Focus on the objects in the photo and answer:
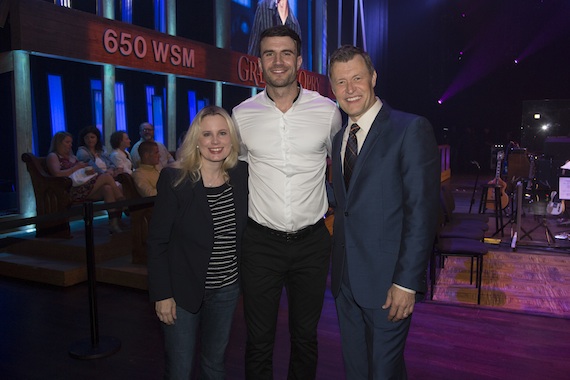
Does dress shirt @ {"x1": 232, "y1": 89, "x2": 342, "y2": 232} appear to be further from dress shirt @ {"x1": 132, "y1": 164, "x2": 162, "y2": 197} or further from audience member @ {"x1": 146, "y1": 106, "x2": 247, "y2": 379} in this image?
dress shirt @ {"x1": 132, "y1": 164, "x2": 162, "y2": 197}

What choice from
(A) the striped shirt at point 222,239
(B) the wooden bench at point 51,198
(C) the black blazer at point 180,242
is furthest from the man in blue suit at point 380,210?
(B) the wooden bench at point 51,198

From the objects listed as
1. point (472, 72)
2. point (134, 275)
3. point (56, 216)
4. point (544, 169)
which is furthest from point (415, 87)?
point (56, 216)

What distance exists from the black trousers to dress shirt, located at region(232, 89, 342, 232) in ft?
0.28

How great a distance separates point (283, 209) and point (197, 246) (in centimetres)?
46

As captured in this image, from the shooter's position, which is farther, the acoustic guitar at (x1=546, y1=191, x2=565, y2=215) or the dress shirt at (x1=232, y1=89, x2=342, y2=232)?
the acoustic guitar at (x1=546, y1=191, x2=565, y2=215)

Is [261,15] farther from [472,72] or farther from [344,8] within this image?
[472,72]

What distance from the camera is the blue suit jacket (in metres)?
1.81

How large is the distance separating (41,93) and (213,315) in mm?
5927

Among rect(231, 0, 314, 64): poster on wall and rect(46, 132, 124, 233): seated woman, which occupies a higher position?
rect(231, 0, 314, 64): poster on wall

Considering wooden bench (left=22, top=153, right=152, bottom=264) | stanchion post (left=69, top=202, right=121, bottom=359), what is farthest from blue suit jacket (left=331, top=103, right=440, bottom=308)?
wooden bench (left=22, top=153, right=152, bottom=264)

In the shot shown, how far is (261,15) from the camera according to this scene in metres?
11.7

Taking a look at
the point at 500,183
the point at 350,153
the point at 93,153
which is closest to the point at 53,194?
the point at 93,153

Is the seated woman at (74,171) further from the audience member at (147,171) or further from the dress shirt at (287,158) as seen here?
the dress shirt at (287,158)

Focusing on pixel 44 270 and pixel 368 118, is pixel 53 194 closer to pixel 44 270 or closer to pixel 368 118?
pixel 44 270
